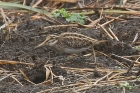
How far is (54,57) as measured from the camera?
13.9ft

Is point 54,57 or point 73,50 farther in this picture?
point 54,57

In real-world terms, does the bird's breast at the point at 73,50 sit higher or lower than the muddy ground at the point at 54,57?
higher

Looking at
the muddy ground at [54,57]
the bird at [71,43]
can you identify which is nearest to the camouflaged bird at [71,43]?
the bird at [71,43]

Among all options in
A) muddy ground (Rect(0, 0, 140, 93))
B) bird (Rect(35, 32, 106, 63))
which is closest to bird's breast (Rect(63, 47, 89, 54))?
bird (Rect(35, 32, 106, 63))

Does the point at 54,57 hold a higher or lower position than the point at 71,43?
lower

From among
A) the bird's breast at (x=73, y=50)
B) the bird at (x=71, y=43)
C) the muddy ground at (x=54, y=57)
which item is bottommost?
the muddy ground at (x=54, y=57)

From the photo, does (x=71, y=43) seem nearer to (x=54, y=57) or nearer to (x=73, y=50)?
(x=73, y=50)

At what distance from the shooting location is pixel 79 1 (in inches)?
249

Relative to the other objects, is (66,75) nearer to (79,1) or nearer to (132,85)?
(132,85)

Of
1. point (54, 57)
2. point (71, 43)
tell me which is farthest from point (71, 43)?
point (54, 57)

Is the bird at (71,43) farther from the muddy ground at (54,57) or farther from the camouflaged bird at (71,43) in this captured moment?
the muddy ground at (54,57)

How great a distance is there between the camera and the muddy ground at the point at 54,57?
3.49 m

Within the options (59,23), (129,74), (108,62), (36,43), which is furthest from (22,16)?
(129,74)

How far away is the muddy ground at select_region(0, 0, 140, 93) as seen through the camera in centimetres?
349
